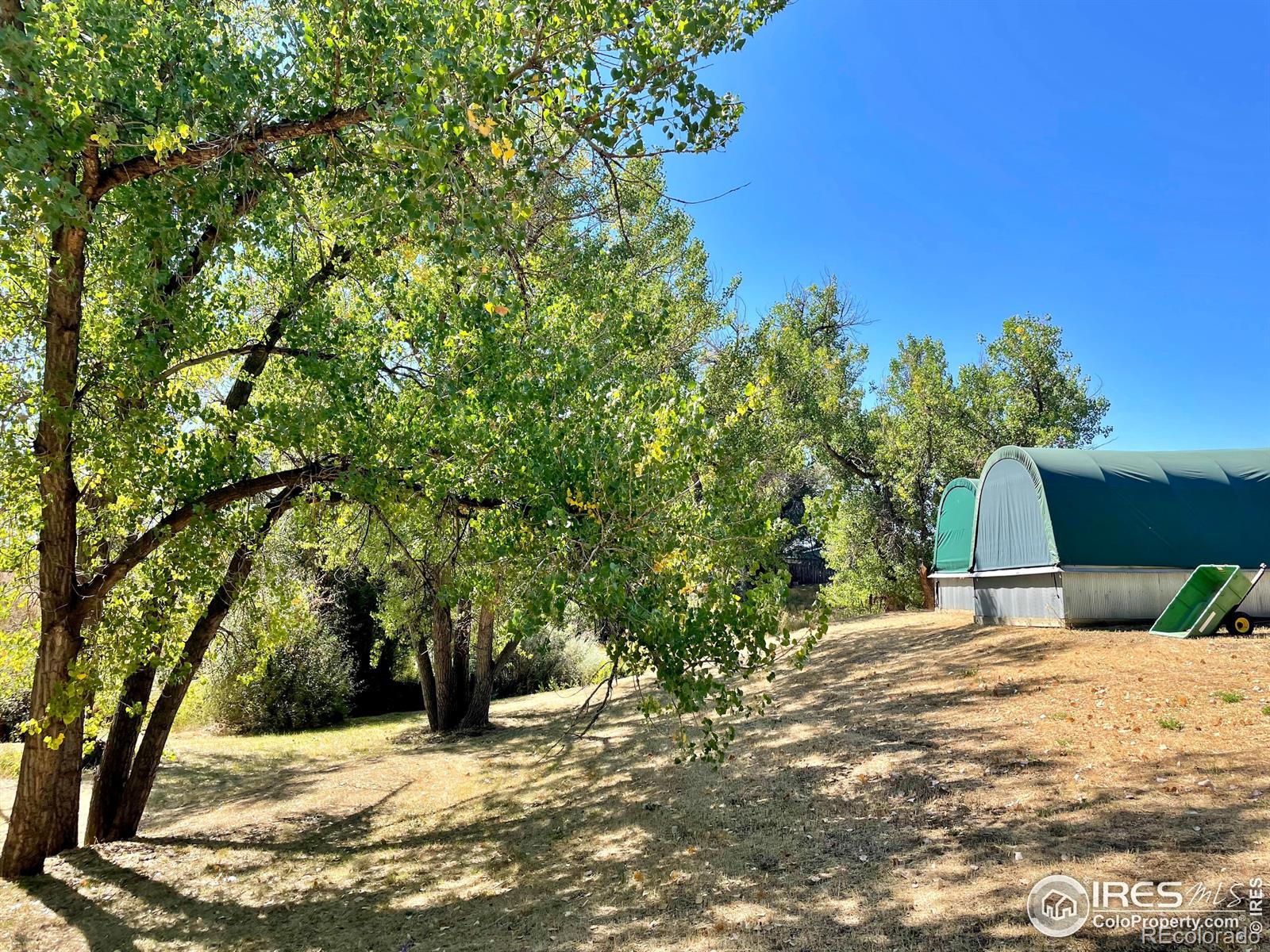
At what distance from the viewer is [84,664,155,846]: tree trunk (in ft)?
30.5

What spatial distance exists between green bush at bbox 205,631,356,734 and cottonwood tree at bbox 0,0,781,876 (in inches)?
414

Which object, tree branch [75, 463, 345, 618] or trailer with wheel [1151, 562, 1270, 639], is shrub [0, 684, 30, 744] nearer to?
tree branch [75, 463, 345, 618]

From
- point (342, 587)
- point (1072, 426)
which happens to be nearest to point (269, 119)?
point (342, 587)

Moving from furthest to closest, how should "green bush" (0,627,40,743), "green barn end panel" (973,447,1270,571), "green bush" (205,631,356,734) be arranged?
"green bush" (205,631,356,734) < "green barn end panel" (973,447,1270,571) < "green bush" (0,627,40,743)

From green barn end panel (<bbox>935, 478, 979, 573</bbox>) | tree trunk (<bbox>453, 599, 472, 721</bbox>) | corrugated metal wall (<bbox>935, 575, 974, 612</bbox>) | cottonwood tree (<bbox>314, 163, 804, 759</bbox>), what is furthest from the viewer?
green barn end panel (<bbox>935, 478, 979, 573</bbox>)

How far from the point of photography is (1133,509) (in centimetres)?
1392

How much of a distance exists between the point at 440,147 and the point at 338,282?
630cm

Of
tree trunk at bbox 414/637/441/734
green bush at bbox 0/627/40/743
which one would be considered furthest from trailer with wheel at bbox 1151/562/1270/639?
green bush at bbox 0/627/40/743

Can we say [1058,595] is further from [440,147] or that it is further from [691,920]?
[440,147]

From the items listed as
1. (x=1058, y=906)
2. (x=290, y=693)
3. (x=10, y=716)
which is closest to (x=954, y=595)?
(x=1058, y=906)

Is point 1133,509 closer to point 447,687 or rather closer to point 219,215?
point 447,687

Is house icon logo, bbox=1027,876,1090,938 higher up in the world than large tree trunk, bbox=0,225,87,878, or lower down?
lower down

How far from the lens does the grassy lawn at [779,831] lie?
5254 mm

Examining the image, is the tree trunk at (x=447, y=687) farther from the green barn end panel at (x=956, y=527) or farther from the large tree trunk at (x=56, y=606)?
the green barn end panel at (x=956, y=527)
